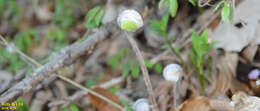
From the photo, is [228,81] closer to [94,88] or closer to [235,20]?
[235,20]

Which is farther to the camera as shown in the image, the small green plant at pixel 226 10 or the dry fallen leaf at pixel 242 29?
the dry fallen leaf at pixel 242 29

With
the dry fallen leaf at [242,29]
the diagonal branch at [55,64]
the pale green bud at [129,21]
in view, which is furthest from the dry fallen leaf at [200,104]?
the diagonal branch at [55,64]

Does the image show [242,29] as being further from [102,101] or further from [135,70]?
[102,101]

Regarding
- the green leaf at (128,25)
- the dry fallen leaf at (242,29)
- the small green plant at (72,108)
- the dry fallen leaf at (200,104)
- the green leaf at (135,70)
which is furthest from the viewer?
the green leaf at (135,70)

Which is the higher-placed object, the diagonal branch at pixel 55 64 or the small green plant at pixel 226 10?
the diagonal branch at pixel 55 64

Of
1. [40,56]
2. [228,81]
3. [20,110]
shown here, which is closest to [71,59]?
[20,110]

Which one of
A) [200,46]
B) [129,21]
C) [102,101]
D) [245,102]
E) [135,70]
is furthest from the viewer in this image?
[135,70]

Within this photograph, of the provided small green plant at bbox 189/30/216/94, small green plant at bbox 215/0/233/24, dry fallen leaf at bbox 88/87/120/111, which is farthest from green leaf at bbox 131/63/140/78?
small green plant at bbox 215/0/233/24

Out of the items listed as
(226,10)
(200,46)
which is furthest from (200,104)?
(226,10)

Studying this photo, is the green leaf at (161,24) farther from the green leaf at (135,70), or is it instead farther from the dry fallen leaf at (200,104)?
the dry fallen leaf at (200,104)
